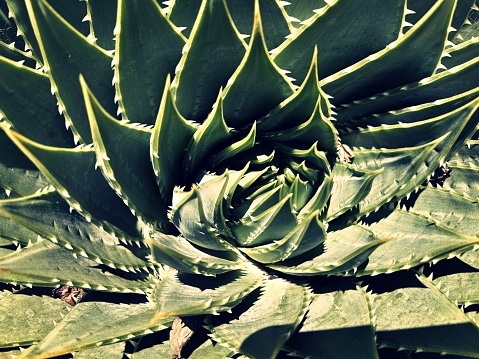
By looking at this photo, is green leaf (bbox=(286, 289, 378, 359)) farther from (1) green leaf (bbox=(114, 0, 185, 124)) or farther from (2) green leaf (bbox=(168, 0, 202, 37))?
(2) green leaf (bbox=(168, 0, 202, 37))

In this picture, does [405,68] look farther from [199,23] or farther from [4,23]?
[4,23]

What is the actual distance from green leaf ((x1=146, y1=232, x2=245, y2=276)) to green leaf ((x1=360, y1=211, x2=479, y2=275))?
1.65 ft

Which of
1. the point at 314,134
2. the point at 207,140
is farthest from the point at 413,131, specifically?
the point at 207,140

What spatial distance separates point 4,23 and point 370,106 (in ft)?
5.36

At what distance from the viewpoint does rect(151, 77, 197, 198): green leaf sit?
1.70 meters

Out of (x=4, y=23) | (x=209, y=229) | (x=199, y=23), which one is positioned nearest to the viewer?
(x=199, y=23)

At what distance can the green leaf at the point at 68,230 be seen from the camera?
1786 mm

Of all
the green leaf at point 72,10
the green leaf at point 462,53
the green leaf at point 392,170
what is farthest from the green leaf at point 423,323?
the green leaf at point 72,10

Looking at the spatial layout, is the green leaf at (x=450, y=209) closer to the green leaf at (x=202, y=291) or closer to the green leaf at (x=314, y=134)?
the green leaf at (x=314, y=134)

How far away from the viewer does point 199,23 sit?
5.49 ft

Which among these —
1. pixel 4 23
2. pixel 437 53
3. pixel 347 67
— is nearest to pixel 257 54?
pixel 347 67

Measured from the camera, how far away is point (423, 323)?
80.1 inches

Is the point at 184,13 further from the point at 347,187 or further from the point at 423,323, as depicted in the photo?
the point at 423,323

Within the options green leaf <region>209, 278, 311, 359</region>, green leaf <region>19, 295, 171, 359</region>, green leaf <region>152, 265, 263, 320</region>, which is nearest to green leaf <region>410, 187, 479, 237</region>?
green leaf <region>209, 278, 311, 359</region>
